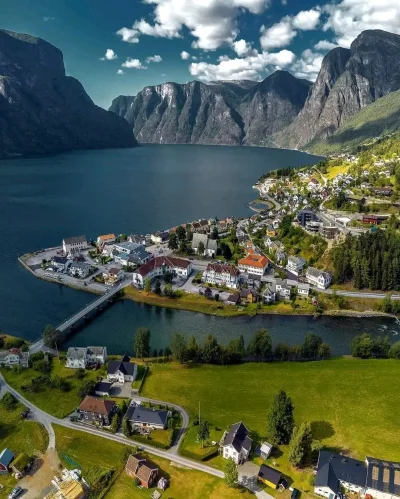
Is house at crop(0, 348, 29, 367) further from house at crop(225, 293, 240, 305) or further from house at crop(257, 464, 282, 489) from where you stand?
house at crop(225, 293, 240, 305)

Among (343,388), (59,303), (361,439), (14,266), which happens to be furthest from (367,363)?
(14,266)

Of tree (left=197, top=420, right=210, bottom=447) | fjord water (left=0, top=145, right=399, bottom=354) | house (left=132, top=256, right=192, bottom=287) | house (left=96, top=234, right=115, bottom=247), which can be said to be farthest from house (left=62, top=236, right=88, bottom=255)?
tree (left=197, top=420, right=210, bottom=447)

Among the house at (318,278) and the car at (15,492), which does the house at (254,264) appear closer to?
the house at (318,278)

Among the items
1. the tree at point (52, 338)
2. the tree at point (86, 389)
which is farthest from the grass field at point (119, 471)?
the tree at point (52, 338)

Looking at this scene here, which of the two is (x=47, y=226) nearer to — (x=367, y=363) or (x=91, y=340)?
(x=91, y=340)

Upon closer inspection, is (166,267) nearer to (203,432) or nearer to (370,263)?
(370,263)
